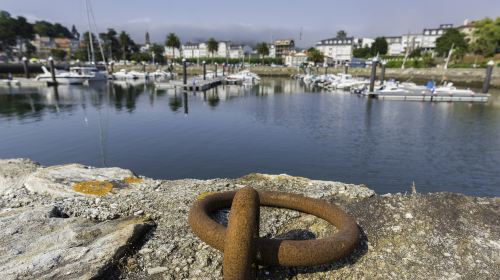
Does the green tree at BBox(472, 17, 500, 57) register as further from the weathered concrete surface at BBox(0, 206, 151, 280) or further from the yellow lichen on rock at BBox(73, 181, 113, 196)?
the weathered concrete surface at BBox(0, 206, 151, 280)

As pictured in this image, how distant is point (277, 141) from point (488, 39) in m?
99.6

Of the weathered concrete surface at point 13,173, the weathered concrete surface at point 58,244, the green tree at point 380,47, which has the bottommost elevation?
the weathered concrete surface at point 13,173

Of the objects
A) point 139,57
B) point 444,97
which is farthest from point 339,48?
point 444,97

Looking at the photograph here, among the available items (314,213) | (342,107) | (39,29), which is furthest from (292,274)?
(39,29)

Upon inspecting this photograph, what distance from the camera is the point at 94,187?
7.26 metres

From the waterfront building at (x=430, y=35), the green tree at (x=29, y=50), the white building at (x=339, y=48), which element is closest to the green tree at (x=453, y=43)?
the waterfront building at (x=430, y=35)

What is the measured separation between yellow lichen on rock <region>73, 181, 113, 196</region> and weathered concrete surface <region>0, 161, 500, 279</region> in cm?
21

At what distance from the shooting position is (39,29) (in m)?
188

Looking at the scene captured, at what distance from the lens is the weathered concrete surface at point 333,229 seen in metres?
4.49

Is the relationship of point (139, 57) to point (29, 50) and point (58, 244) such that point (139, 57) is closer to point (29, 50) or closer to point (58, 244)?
point (29, 50)

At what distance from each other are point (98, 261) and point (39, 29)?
232m

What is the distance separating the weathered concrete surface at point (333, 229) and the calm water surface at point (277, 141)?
9.39 m

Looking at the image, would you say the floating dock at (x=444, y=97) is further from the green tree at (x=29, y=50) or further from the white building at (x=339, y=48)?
the white building at (x=339, y=48)

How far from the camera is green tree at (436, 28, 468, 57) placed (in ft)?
325
